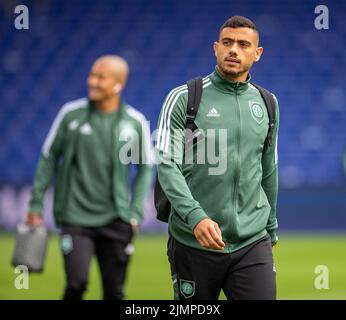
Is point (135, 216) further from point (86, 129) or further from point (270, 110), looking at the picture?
point (270, 110)

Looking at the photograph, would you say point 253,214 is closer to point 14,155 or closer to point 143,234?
point 143,234

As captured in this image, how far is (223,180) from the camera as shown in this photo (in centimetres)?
540

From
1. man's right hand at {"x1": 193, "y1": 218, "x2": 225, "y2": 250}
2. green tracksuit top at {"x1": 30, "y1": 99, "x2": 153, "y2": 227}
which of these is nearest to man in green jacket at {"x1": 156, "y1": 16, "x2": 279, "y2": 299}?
man's right hand at {"x1": 193, "y1": 218, "x2": 225, "y2": 250}

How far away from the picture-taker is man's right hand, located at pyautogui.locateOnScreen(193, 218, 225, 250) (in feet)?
16.3

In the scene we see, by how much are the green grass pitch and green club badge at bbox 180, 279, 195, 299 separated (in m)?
4.06

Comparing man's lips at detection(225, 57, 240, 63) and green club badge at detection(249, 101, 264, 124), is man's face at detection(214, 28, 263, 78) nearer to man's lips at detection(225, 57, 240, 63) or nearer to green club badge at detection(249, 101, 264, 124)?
man's lips at detection(225, 57, 240, 63)

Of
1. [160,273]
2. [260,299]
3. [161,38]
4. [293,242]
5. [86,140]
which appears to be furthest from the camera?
[161,38]

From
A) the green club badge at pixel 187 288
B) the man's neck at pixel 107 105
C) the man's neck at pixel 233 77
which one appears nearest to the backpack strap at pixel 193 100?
the man's neck at pixel 233 77

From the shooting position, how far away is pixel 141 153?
802cm

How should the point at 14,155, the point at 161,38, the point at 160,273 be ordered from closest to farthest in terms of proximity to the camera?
the point at 160,273 → the point at 14,155 → the point at 161,38

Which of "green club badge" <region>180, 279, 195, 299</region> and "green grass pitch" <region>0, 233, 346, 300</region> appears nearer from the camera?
"green club badge" <region>180, 279, 195, 299</region>

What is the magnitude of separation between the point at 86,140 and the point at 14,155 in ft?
39.6

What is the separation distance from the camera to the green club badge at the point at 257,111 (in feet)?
18.1
